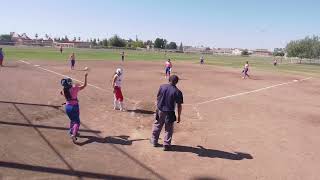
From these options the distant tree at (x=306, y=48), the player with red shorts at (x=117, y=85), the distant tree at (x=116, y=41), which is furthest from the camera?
the distant tree at (x=116, y=41)

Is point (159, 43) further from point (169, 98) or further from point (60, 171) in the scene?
point (60, 171)

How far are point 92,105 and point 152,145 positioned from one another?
573 centimetres

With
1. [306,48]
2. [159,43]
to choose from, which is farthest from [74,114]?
[159,43]

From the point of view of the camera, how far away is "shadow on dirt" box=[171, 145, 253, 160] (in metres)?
9.26

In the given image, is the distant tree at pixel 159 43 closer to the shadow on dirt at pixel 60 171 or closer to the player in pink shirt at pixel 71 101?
the player in pink shirt at pixel 71 101

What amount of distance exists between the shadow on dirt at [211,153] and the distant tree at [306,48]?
3622 inches

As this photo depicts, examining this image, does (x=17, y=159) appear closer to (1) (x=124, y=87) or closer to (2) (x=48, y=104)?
(2) (x=48, y=104)

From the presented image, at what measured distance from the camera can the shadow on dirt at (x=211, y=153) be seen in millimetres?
9258

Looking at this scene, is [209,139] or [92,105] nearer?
[209,139]

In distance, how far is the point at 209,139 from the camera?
35.2 ft

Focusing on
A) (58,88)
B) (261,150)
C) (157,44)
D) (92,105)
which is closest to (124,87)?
(58,88)

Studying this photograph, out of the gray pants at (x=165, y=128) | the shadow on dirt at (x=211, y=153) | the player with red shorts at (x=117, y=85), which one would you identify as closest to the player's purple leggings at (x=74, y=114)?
the gray pants at (x=165, y=128)

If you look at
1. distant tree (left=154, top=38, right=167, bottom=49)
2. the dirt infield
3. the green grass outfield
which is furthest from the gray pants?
distant tree (left=154, top=38, right=167, bottom=49)

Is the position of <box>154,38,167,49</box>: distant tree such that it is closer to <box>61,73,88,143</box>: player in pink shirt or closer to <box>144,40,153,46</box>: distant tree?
<box>144,40,153,46</box>: distant tree
